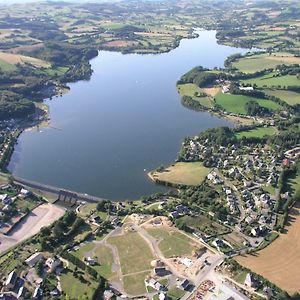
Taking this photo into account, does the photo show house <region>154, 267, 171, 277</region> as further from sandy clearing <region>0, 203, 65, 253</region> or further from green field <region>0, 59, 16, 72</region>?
green field <region>0, 59, 16, 72</region>

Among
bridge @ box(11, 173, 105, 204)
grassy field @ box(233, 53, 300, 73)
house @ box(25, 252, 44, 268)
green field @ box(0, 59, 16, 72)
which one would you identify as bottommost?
green field @ box(0, 59, 16, 72)

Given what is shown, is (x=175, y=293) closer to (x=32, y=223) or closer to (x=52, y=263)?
(x=52, y=263)

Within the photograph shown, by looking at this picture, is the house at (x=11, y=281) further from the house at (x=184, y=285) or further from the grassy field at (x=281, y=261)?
the grassy field at (x=281, y=261)

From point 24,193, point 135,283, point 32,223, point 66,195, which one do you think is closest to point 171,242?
point 135,283

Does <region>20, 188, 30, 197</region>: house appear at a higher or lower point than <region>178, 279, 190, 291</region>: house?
lower

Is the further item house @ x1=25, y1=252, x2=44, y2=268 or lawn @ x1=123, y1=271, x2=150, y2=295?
house @ x1=25, y1=252, x2=44, y2=268

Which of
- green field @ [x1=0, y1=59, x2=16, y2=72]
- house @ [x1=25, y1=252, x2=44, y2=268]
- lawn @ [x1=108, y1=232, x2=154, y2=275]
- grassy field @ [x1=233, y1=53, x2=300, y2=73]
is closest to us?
lawn @ [x1=108, y1=232, x2=154, y2=275]

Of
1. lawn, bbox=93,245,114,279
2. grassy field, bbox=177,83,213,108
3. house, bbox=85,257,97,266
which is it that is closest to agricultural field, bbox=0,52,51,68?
grassy field, bbox=177,83,213,108

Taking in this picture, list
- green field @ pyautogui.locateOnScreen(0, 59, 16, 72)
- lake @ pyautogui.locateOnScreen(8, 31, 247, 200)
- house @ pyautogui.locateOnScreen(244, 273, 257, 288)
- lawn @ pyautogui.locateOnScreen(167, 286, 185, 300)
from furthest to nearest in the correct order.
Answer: green field @ pyautogui.locateOnScreen(0, 59, 16, 72)
lake @ pyautogui.locateOnScreen(8, 31, 247, 200)
house @ pyautogui.locateOnScreen(244, 273, 257, 288)
lawn @ pyautogui.locateOnScreen(167, 286, 185, 300)
